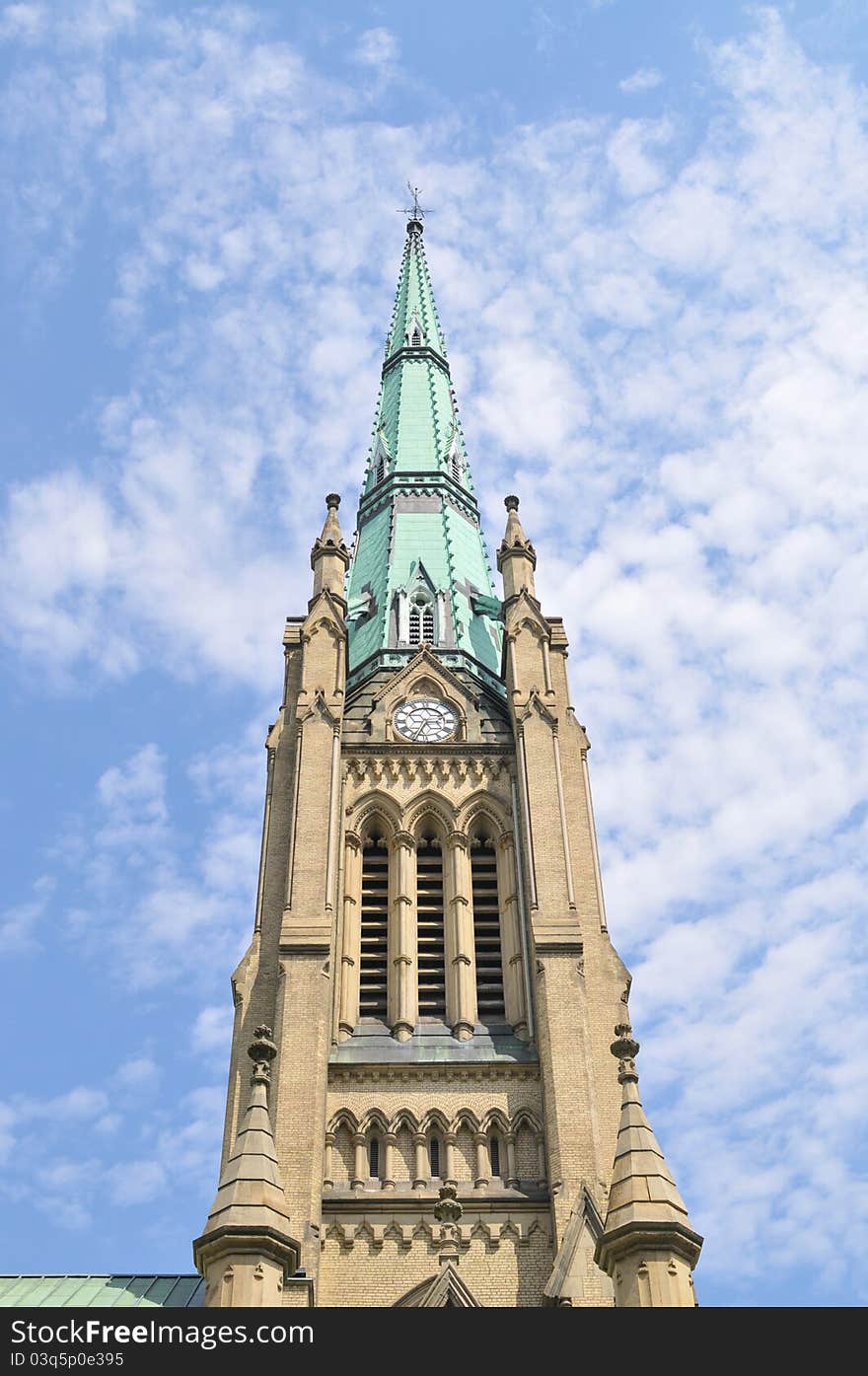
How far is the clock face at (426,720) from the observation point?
3856 centimetres

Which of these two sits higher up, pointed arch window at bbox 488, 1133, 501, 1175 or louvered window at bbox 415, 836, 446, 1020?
louvered window at bbox 415, 836, 446, 1020

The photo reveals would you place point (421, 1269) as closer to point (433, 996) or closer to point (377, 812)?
point (433, 996)

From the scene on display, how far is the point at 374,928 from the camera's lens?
34.6 meters

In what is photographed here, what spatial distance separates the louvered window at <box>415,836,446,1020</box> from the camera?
33.2 meters

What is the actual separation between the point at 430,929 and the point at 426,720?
20.6 ft

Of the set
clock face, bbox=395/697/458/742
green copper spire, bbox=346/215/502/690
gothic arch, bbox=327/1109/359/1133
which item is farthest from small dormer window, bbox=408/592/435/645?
gothic arch, bbox=327/1109/359/1133

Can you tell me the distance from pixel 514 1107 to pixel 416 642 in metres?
16.1

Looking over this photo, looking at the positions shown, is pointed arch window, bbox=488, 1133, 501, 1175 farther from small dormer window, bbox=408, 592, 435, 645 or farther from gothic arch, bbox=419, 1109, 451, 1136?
small dormer window, bbox=408, 592, 435, 645

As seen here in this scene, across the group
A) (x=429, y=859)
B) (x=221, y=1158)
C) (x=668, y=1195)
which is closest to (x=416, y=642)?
(x=429, y=859)

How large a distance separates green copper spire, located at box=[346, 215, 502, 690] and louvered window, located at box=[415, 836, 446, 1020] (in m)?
6.64

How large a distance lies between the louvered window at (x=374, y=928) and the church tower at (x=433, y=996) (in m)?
0.06

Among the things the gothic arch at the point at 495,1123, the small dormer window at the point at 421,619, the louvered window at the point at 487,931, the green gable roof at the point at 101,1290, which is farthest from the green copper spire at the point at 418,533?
the green gable roof at the point at 101,1290

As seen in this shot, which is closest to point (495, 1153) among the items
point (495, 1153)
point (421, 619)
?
point (495, 1153)
